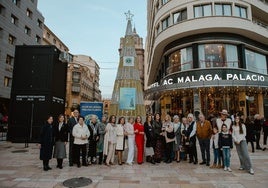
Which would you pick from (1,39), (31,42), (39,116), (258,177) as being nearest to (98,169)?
(258,177)

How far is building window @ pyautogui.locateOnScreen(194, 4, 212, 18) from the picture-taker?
20008 mm

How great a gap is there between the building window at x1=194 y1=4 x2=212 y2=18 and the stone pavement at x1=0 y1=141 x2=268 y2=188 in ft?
51.6

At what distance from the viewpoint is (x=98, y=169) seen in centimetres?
738

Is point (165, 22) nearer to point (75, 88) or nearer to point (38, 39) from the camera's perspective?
point (38, 39)

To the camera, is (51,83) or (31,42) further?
(31,42)

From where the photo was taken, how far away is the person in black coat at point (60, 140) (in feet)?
24.5

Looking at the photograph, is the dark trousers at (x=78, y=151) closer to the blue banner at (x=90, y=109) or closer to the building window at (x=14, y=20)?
the blue banner at (x=90, y=109)

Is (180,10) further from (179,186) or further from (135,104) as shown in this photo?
(179,186)

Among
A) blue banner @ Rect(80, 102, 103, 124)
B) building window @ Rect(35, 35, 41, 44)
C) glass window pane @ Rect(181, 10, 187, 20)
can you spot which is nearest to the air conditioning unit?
blue banner @ Rect(80, 102, 103, 124)

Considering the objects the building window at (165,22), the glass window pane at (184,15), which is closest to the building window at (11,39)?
the building window at (165,22)

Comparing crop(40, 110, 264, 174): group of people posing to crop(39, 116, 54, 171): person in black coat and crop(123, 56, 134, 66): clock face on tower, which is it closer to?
crop(39, 116, 54, 171): person in black coat

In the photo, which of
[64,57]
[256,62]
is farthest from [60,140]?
[256,62]

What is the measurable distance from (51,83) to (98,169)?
8127mm

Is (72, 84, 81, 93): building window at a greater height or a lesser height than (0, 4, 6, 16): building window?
lesser
